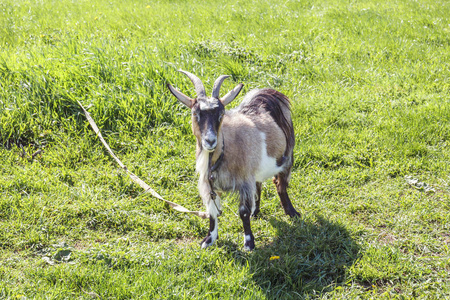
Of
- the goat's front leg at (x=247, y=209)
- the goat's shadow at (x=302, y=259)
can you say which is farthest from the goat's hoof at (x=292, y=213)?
the goat's front leg at (x=247, y=209)

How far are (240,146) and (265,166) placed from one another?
1.11 feet

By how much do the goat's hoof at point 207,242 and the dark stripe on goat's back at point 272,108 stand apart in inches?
42.8

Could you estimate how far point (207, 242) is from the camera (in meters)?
4.08

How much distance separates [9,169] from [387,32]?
6686 millimetres

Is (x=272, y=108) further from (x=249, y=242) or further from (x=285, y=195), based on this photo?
(x=249, y=242)

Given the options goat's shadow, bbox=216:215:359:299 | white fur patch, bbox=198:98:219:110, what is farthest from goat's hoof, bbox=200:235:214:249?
white fur patch, bbox=198:98:219:110

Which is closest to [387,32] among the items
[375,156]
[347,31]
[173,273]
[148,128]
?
[347,31]

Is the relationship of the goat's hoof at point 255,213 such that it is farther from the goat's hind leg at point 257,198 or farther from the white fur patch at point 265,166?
the white fur patch at point 265,166

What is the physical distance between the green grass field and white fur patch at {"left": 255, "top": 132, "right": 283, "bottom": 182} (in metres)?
0.33

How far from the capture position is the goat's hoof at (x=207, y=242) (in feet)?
13.3

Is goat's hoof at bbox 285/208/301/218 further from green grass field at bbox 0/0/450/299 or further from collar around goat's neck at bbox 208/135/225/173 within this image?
collar around goat's neck at bbox 208/135/225/173

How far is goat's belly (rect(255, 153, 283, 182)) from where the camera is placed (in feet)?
13.4

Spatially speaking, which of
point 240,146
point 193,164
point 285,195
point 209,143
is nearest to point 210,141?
point 209,143

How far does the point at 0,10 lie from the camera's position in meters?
9.11
